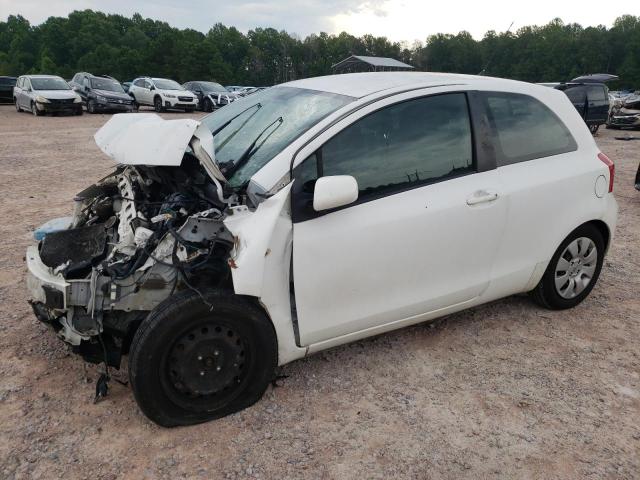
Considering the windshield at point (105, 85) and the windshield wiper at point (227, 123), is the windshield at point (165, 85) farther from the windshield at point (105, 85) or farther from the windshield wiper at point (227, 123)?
the windshield wiper at point (227, 123)

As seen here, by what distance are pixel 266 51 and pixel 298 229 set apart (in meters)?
96.5

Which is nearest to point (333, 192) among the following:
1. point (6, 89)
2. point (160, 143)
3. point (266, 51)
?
point (160, 143)

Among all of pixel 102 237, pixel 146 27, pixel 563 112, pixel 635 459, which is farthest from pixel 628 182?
pixel 146 27

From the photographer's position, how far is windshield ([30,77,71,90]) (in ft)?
63.1

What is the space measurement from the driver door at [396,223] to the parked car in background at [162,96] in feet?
68.4

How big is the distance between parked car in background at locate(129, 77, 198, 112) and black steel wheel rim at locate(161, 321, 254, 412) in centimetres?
2122

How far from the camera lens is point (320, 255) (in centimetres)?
264

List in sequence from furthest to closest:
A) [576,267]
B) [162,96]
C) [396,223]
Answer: [162,96] → [576,267] → [396,223]

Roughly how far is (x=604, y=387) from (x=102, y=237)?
324 centimetres

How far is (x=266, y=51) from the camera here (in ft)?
302

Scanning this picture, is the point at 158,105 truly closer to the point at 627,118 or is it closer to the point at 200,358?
the point at 627,118

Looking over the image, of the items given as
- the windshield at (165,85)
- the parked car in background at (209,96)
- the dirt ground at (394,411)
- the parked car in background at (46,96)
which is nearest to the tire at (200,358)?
the dirt ground at (394,411)

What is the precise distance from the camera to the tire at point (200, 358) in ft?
8.13

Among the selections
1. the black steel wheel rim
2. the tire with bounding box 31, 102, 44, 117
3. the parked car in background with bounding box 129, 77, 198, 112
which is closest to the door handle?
the black steel wheel rim
